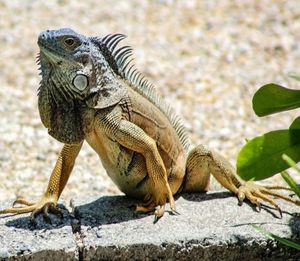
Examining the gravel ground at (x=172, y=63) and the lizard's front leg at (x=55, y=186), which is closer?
the lizard's front leg at (x=55, y=186)

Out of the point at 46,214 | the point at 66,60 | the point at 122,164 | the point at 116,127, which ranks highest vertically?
the point at 66,60

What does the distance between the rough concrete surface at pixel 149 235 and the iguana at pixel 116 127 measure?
0.09m

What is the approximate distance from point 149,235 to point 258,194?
2.16 feet

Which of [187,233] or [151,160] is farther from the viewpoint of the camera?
[151,160]

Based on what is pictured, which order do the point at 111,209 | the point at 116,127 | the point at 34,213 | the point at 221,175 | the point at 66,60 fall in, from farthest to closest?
the point at 221,175 < the point at 111,209 < the point at 34,213 < the point at 116,127 < the point at 66,60

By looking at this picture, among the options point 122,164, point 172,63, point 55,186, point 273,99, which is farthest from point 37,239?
point 172,63

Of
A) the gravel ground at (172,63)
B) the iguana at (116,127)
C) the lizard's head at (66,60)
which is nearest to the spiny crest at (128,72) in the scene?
the iguana at (116,127)

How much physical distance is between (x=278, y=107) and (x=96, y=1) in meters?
5.07

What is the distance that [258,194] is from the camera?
3631mm

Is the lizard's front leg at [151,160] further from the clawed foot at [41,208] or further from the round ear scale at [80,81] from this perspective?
the clawed foot at [41,208]

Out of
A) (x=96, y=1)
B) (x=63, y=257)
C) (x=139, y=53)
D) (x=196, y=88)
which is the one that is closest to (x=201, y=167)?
(x=63, y=257)

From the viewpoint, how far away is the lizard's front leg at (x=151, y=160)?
3312mm

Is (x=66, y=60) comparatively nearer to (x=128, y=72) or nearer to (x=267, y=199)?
(x=128, y=72)

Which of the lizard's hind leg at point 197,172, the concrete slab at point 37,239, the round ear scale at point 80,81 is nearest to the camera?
the concrete slab at point 37,239
